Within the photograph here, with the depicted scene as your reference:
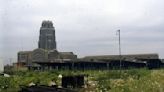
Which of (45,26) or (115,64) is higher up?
(45,26)

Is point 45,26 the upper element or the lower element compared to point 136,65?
upper

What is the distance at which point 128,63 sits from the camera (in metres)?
78.4

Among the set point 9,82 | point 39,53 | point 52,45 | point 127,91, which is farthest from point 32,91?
point 52,45

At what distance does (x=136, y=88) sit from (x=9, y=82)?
20.5 metres

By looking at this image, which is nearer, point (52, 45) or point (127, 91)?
point (127, 91)

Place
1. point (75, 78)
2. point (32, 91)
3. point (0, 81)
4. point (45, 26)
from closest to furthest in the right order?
point (32, 91) < point (75, 78) < point (0, 81) < point (45, 26)

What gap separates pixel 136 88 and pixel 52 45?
12977 centimetres

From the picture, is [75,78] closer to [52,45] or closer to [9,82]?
[9,82]

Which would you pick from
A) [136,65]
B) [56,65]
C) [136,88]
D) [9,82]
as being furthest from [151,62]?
[136,88]

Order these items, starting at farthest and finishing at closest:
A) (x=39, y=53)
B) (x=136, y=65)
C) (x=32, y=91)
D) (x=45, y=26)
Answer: (x=45, y=26) < (x=39, y=53) < (x=136, y=65) < (x=32, y=91)

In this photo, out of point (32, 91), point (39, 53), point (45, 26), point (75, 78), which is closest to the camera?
point (32, 91)

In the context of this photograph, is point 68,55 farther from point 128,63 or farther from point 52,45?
point 128,63

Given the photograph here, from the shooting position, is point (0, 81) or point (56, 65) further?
point (56, 65)

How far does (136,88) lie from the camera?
13766mm
